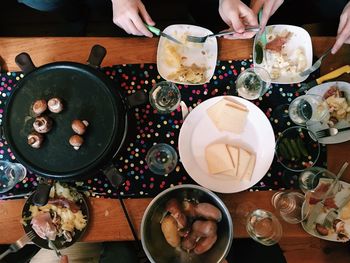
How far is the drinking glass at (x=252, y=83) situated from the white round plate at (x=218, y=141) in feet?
0.15

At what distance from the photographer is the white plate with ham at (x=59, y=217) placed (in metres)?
1.19

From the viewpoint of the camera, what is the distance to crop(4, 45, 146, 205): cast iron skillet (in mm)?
1043

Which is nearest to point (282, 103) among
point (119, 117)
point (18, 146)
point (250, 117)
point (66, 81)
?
point (250, 117)

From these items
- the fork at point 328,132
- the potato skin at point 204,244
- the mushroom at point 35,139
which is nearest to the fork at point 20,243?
the mushroom at point 35,139

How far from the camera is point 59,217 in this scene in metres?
1.20

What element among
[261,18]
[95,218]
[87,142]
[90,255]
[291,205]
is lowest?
[90,255]

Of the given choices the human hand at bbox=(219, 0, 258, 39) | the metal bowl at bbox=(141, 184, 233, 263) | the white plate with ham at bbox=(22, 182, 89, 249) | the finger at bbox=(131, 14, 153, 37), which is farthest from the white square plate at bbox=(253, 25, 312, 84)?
the white plate with ham at bbox=(22, 182, 89, 249)

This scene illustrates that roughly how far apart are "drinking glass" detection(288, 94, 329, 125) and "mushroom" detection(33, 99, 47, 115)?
86cm

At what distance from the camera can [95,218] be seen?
123 centimetres

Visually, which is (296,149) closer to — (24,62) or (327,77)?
(327,77)

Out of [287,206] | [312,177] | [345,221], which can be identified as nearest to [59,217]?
[287,206]

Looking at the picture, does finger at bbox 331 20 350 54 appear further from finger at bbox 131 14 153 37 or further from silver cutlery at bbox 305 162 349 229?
finger at bbox 131 14 153 37

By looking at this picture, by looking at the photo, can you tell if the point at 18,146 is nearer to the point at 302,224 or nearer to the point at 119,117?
the point at 119,117

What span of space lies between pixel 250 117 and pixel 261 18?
1.18ft
